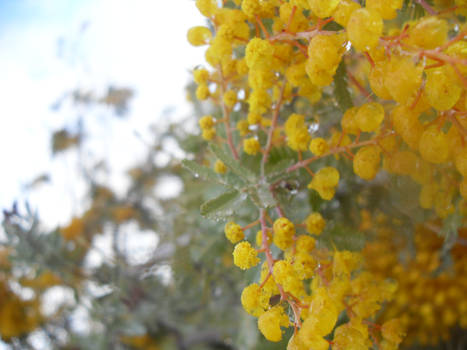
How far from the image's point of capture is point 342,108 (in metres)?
0.37

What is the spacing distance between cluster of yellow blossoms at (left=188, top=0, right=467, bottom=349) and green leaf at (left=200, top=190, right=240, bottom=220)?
0.11 feet

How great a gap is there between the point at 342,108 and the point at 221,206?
0.15 m

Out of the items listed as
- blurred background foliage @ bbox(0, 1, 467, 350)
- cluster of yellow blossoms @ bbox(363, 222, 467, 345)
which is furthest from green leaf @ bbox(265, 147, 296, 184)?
cluster of yellow blossoms @ bbox(363, 222, 467, 345)

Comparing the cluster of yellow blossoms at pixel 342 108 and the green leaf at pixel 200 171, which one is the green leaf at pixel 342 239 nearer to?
the cluster of yellow blossoms at pixel 342 108

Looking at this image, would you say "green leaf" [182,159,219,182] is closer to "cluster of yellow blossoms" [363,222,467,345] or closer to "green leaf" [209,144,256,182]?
"green leaf" [209,144,256,182]

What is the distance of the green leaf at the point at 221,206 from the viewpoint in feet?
1.18

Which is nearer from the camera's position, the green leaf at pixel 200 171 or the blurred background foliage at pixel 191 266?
the green leaf at pixel 200 171

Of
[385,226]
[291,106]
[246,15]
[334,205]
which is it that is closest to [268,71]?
[246,15]

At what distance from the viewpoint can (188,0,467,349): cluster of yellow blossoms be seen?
0.86 ft

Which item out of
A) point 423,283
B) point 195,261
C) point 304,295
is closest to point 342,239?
point 304,295

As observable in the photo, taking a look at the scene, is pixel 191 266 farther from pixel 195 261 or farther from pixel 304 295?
pixel 304 295

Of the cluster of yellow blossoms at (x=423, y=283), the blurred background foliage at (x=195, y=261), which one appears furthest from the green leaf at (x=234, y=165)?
the cluster of yellow blossoms at (x=423, y=283)

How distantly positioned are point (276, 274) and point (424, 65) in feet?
0.59

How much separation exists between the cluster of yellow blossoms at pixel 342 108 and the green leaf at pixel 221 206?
0.11 ft
